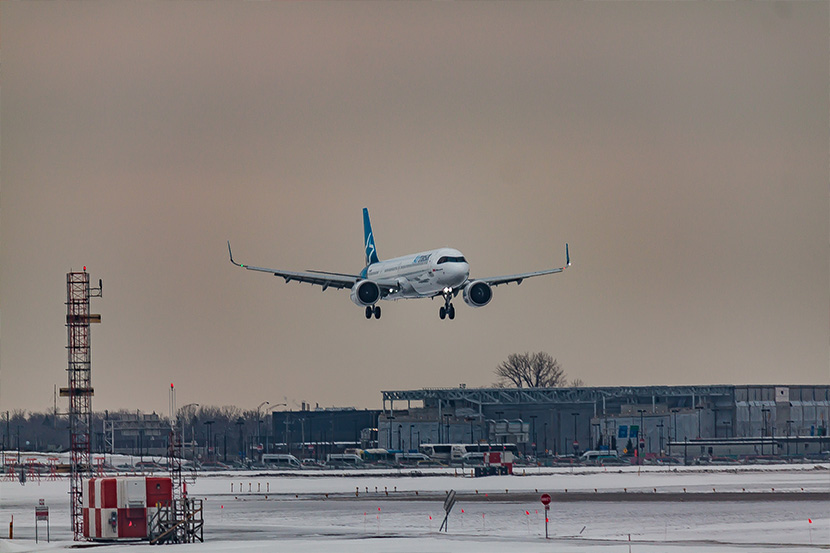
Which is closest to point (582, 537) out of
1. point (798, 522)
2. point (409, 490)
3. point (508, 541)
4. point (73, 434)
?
point (508, 541)

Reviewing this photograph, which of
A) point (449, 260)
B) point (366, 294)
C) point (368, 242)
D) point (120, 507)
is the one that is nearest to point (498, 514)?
point (120, 507)

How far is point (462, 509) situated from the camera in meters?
94.0

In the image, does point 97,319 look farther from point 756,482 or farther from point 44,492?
point 756,482

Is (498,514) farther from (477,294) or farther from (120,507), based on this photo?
(477,294)

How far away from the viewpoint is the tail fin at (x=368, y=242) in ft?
516

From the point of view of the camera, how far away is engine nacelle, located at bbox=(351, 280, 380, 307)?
12288cm

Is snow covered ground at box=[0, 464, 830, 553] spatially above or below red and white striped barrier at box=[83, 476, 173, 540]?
below

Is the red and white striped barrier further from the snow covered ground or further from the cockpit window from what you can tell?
the cockpit window

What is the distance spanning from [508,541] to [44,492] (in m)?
77.7

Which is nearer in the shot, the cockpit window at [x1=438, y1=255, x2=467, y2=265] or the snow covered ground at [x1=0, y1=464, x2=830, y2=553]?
the snow covered ground at [x1=0, y1=464, x2=830, y2=553]

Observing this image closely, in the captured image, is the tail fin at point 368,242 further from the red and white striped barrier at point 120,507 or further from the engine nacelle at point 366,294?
the red and white striped barrier at point 120,507

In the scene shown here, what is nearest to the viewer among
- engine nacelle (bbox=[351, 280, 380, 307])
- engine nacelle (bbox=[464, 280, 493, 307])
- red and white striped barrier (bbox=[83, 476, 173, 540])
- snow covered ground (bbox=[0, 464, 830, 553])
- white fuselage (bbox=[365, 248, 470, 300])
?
snow covered ground (bbox=[0, 464, 830, 553])

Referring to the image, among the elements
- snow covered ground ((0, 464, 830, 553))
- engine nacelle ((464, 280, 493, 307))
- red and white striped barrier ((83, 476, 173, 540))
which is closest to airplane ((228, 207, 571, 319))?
engine nacelle ((464, 280, 493, 307))

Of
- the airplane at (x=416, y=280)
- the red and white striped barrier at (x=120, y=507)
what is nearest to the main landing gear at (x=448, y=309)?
the airplane at (x=416, y=280)
